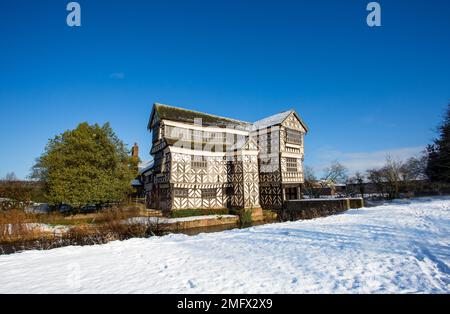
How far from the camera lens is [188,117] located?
987 inches

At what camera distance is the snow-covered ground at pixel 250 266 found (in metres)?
3.86

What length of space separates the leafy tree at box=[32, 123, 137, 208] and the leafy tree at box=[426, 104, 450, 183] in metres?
29.4

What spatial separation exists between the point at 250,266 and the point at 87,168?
60.5 ft

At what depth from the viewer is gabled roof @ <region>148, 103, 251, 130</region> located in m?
23.6

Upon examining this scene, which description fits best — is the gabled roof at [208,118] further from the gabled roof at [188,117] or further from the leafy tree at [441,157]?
the leafy tree at [441,157]

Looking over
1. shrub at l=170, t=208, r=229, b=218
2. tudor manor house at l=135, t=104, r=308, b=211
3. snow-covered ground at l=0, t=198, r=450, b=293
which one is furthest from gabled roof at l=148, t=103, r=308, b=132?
snow-covered ground at l=0, t=198, r=450, b=293

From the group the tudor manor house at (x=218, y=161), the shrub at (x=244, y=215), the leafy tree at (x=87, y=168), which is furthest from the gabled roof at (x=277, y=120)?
the leafy tree at (x=87, y=168)

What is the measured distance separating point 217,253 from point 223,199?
1773cm

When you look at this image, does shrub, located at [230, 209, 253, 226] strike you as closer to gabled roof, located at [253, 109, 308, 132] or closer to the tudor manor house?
the tudor manor house

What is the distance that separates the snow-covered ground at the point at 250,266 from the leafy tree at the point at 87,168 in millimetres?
13250

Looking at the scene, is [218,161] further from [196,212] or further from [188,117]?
[188,117]

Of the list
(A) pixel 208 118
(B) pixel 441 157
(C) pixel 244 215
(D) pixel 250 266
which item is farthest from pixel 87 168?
(B) pixel 441 157
